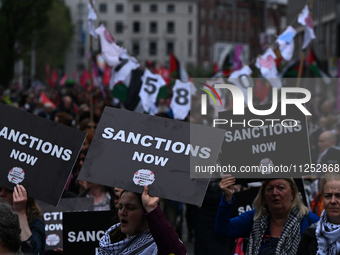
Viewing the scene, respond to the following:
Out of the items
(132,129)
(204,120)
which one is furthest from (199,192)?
(204,120)

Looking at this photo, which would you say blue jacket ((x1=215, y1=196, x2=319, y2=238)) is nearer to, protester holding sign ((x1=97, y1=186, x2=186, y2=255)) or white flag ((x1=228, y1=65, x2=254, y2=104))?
protester holding sign ((x1=97, y1=186, x2=186, y2=255))

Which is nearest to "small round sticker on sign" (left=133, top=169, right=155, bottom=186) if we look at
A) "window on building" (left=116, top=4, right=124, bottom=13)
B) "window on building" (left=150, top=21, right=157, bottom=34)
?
"window on building" (left=116, top=4, right=124, bottom=13)

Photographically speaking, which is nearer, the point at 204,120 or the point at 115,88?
the point at 204,120

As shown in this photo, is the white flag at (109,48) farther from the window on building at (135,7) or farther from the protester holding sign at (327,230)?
the window on building at (135,7)

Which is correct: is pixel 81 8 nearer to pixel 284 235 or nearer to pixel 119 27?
pixel 119 27

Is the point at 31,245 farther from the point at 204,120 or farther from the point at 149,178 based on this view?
the point at 204,120

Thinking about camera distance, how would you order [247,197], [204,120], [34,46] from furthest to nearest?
[34,46]
[204,120]
[247,197]

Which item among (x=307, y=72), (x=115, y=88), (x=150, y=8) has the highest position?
(x=150, y=8)

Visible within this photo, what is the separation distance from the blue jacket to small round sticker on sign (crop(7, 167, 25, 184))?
4.65 ft

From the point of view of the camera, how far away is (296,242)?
175 inches

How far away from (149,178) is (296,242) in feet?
4.21

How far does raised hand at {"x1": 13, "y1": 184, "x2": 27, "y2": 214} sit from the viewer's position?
4.07m

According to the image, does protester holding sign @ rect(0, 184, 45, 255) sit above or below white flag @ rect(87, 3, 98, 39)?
below

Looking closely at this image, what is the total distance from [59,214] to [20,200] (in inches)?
61.9
